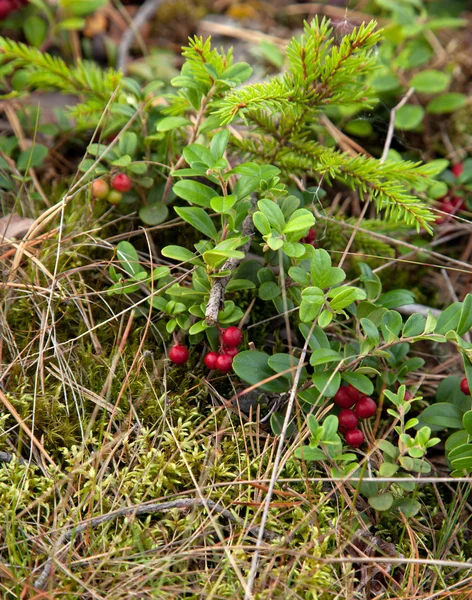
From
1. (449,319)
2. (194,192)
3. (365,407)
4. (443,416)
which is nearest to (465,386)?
(443,416)

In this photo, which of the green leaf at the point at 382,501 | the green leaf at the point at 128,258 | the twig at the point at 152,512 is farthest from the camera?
the green leaf at the point at 128,258

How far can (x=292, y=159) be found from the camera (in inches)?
98.8

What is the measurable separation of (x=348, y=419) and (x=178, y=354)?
70 cm

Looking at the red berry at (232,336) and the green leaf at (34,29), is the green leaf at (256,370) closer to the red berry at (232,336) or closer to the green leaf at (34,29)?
the red berry at (232,336)

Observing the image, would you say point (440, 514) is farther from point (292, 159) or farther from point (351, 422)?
point (292, 159)

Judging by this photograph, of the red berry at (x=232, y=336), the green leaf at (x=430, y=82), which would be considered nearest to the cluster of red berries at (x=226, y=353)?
the red berry at (x=232, y=336)

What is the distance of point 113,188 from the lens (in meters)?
2.60

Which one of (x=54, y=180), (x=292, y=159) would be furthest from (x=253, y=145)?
(x=54, y=180)

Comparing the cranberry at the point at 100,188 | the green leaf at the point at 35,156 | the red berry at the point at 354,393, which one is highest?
the cranberry at the point at 100,188

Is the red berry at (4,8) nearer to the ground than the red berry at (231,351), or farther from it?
farther from it

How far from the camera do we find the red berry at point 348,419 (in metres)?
2.17

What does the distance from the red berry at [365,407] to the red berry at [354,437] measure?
7 cm

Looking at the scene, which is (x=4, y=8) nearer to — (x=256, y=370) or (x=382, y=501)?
(x=256, y=370)

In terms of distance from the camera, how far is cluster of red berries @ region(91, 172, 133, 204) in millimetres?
2559
